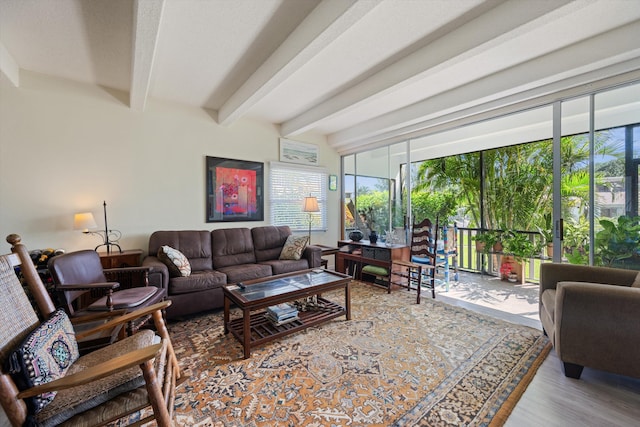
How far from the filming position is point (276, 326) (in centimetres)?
241

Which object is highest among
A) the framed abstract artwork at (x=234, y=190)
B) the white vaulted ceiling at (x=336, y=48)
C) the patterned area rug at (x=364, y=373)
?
the white vaulted ceiling at (x=336, y=48)

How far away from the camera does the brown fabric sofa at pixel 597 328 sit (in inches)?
64.5

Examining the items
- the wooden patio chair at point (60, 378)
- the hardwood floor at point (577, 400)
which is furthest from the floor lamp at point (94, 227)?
the hardwood floor at point (577, 400)

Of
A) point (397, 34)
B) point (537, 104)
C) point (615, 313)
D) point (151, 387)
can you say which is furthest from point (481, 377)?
point (537, 104)

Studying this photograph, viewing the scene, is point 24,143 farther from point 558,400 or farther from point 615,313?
point 615,313

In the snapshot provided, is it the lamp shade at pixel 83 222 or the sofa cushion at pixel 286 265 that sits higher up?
the lamp shade at pixel 83 222

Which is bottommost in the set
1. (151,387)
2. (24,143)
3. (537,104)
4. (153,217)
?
(151,387)

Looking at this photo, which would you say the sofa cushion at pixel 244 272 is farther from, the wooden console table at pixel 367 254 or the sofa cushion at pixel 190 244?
the wooden console table at pixel 367 254

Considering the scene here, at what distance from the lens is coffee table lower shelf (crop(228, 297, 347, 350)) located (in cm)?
226

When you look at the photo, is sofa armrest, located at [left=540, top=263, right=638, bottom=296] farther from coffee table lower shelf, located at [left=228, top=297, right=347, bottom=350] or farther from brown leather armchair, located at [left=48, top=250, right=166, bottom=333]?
brown leather armchair, located at [left=48, top=250, right=166, bottom=333]

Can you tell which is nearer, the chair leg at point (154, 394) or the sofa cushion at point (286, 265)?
the chair leg at point (154, 394)

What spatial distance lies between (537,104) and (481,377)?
2.97 metres

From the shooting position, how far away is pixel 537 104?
2.96 meters

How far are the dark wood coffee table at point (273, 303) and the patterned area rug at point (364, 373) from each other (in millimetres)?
111
